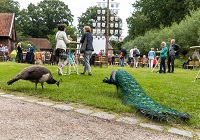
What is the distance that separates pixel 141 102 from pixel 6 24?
43.2m

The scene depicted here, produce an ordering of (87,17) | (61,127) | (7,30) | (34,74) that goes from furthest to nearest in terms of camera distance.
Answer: (87,17)
(7,30)
(34,74)
(61,127)

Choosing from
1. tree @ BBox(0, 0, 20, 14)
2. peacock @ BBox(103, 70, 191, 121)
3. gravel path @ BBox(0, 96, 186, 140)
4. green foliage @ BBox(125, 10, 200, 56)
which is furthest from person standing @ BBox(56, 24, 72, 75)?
tree @ BBox(0, 0, 20, 14)

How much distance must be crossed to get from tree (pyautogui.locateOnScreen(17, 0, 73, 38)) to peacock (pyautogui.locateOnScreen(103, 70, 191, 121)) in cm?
7137

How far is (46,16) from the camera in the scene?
76.6m

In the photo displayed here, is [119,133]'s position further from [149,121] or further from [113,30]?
[113,30]

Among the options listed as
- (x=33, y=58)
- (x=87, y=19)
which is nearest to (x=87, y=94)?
(x=33, y=58)

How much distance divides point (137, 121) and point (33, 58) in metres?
Result: 19.6

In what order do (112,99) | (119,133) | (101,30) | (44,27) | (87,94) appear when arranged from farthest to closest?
1. (44,27)
2. (101,30)
3. (87,94)
4. (112,99)
5. (119,133)

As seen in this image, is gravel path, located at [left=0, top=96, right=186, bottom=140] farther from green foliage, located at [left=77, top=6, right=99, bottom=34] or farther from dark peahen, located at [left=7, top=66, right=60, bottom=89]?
green foliage, located at [left=77, top=6, right=99, bottom=34]

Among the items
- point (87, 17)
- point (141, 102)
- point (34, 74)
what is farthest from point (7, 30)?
point (87, 17)

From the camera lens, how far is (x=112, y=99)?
633 centimetres

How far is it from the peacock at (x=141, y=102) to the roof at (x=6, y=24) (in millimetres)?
39158

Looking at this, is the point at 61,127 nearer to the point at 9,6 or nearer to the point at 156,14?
the point at 156,14

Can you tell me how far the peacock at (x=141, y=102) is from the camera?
176 inches
